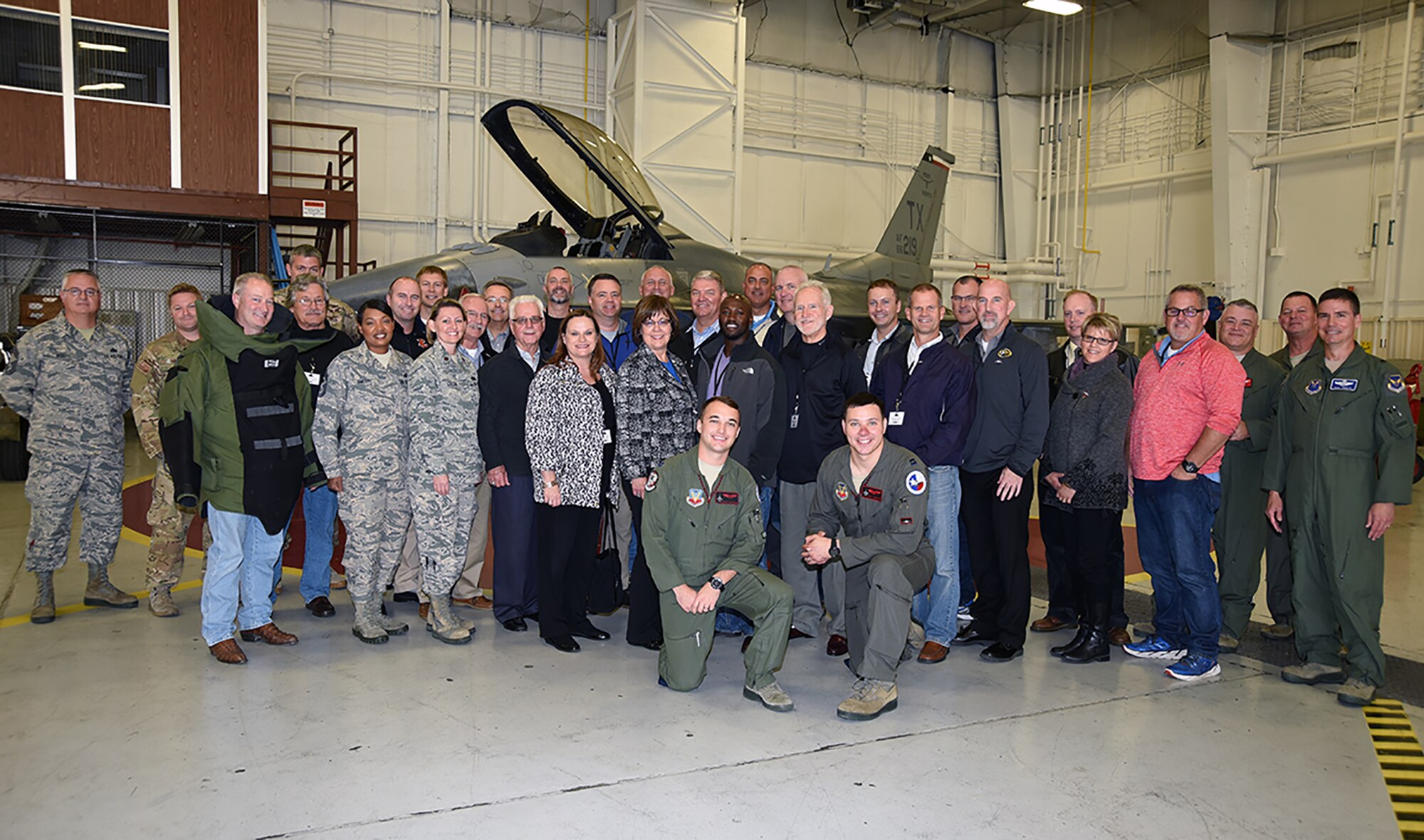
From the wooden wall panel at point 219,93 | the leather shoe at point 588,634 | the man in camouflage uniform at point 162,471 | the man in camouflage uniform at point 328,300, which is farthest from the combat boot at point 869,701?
the wooden wall panel at point 219,93

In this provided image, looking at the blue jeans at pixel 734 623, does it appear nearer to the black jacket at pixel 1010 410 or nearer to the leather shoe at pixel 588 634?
the leather shoe at pixel 588 634

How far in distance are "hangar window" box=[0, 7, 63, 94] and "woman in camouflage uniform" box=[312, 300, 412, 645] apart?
28.7ft

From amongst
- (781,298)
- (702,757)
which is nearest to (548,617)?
(702,757)

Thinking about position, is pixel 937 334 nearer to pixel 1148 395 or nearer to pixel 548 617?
pixel 1148 395

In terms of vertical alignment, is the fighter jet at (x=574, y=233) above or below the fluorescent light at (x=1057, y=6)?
below

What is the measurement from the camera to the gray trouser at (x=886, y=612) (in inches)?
152

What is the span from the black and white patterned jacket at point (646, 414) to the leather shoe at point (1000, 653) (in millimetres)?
1802

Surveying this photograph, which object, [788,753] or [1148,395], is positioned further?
[1148,395]

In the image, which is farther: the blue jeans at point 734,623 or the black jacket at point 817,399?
the blue jeans at point 734,623

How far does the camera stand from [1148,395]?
4531mm

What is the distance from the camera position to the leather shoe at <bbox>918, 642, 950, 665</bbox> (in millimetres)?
4496

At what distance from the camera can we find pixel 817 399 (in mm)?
4684

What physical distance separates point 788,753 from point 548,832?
978 mm

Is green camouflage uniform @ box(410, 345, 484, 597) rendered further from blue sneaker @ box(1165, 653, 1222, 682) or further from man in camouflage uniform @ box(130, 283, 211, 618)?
blue sneaker @ box(1165, 653, 1222, 682)
